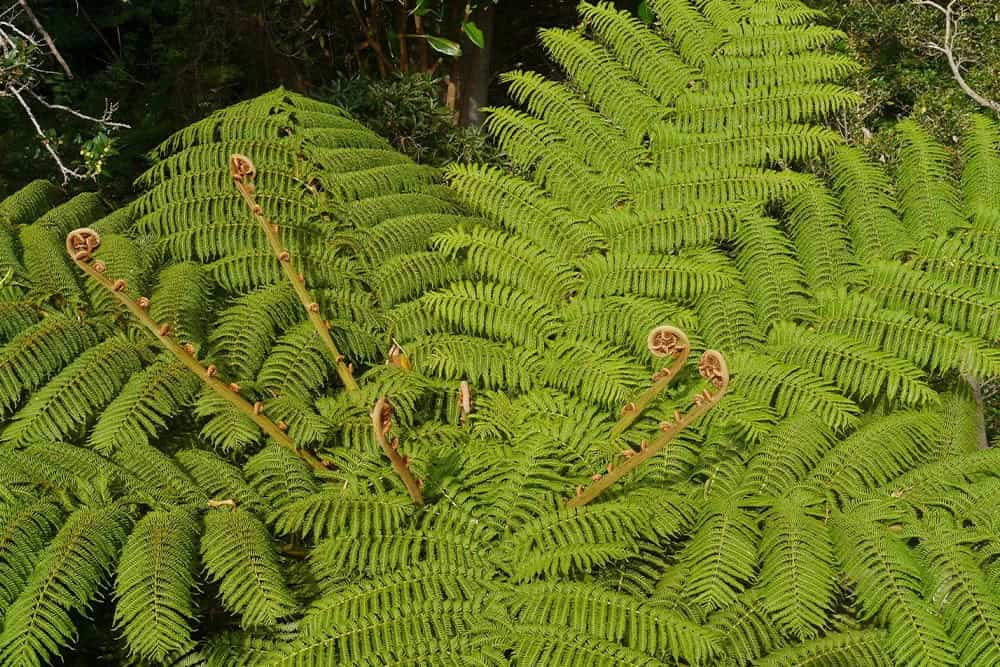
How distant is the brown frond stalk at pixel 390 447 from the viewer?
1.85 m

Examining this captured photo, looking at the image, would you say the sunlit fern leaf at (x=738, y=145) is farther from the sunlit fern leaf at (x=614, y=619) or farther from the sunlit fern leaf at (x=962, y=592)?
the sunlit fern leaf at (x=614, y=619)

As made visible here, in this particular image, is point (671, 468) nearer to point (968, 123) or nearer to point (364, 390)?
point (364, 390)

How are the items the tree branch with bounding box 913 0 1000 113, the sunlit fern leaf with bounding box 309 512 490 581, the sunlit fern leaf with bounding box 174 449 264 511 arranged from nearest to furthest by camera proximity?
the sunlit fern leaf with bounding box 309 512 490 581 → the sunlit fern leaf with bounding box 174 449 264 511 → the tree branch with bounding box 913 0 1000 113

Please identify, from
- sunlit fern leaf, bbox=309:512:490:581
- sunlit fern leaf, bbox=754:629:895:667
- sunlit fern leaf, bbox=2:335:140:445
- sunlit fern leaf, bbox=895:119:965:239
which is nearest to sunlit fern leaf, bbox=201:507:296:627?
sunlit fern leaf, bbox=309:512:490:581

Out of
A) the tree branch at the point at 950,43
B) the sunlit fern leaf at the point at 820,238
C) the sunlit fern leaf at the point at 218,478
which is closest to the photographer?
the sunlit fern leaf at the point at 218,478

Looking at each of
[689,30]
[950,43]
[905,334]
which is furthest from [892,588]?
[950,43]

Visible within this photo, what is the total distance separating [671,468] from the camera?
2.49 m

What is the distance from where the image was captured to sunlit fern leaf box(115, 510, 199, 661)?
195 centimetres

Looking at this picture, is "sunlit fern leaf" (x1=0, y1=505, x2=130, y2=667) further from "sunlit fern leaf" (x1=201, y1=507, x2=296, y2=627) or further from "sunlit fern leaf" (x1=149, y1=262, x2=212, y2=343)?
"sunlit fern leaf" (x1=149, y1=262, x2=212, y2=343)

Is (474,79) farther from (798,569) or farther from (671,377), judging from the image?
(798,569)

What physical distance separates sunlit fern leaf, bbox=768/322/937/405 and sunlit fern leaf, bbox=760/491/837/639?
416mm

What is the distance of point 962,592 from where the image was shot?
2.06m

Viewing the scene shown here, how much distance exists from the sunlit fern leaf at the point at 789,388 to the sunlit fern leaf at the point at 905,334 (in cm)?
19

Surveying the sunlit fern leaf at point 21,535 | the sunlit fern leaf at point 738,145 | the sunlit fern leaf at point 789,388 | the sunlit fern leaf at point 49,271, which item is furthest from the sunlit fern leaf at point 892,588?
the sunlit fern leaf at point 49,271
